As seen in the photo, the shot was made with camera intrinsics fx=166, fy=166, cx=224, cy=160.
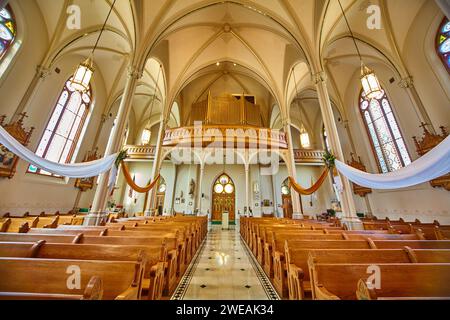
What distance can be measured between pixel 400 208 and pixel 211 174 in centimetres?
1193

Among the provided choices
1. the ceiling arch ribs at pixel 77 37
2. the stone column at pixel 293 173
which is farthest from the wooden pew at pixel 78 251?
the ceiling arch ribs at pixel 77 37

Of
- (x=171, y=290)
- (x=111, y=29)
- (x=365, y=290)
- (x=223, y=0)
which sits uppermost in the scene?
(x=223, y=0)

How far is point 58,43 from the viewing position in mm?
6973

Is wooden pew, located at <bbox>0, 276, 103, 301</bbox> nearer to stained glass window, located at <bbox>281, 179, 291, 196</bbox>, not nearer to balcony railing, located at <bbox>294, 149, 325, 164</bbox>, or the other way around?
balcony railing, located at <bbox>294, 149, 325, 164</bbox>

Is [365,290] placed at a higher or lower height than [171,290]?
higher

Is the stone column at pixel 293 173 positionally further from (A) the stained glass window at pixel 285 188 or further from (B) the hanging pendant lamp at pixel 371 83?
(A) the stained glass window at pixel 285 188

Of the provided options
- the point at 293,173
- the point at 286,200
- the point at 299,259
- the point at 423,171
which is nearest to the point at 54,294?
the point at 299,259

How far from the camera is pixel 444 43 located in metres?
6.23

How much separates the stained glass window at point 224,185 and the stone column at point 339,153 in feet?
33.6

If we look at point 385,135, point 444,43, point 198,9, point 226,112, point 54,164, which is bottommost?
point 54,164

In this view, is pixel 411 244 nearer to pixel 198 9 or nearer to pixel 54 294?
pixel 54 294

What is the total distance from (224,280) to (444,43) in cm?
1103
